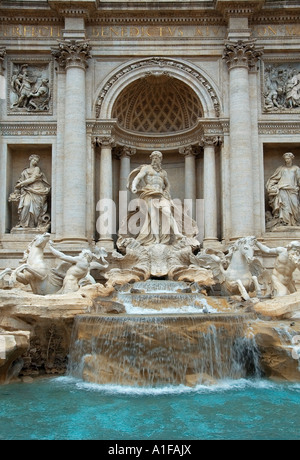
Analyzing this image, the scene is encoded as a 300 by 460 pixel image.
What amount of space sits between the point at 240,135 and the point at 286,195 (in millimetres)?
2406

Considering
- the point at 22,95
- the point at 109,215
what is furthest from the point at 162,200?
the point at 22,95

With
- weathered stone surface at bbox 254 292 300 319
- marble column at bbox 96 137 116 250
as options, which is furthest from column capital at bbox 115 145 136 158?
weathered stone surface at bbox 254 292 300 319

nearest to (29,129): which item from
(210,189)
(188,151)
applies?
(188,151)

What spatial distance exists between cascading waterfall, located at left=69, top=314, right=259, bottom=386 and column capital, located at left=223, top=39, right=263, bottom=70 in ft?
30.8

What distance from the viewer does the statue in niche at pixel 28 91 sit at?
16.5 meters

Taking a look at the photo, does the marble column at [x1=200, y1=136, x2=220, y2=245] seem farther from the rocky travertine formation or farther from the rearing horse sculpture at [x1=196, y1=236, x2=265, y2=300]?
the rocky travertine formation

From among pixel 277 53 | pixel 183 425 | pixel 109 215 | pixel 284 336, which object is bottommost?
pixel 183 425

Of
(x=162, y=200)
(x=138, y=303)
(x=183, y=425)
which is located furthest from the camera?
(x=162, y=200)

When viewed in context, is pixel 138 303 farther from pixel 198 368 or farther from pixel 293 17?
pixel 293 17

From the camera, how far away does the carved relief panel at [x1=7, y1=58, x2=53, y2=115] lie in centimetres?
1647

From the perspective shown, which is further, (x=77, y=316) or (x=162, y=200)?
(x=162, y=200)

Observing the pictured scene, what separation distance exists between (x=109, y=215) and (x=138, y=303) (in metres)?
5.24

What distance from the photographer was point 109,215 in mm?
16031

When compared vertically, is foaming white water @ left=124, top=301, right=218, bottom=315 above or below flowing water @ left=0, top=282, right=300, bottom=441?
above
